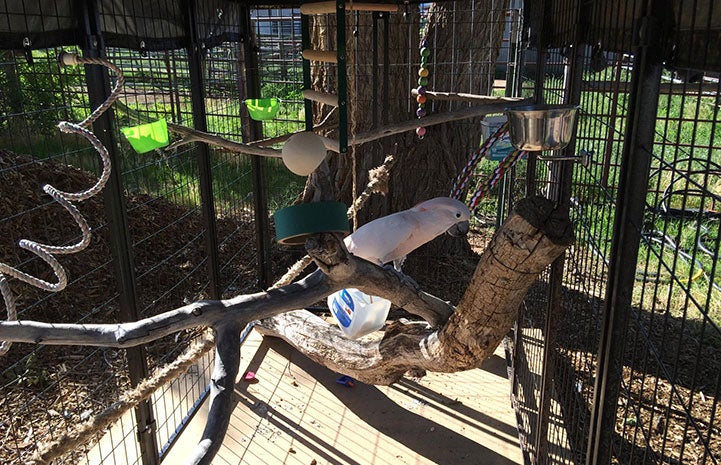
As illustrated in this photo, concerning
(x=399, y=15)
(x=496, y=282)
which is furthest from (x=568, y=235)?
(x=399, y=15)

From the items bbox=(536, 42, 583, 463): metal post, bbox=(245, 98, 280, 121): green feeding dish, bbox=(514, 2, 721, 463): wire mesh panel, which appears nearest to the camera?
bbox=(514, 2, 721, 463): wire mesh panel

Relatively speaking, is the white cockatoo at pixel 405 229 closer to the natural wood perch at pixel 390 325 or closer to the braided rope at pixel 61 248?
the natural wood perch at pixel 390 325

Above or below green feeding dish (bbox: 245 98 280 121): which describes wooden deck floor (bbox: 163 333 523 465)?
below

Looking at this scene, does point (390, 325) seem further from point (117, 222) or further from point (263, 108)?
point (263, 108)

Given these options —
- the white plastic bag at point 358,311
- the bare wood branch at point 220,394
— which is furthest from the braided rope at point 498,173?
the bare wood branch at point 220,394

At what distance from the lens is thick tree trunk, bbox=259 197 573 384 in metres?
1.85

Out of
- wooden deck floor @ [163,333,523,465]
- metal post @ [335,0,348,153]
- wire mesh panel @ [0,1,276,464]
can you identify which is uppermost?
metal post @ [335,0,348,153]

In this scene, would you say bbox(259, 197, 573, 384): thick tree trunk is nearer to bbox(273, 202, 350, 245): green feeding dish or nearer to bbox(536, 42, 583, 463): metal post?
bbox(536, 42, 583, 463): metal post

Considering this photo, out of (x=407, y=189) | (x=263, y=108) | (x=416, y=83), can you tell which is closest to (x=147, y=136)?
(x=263, y=108)

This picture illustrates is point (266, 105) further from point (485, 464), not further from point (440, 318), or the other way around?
point (485, 464)

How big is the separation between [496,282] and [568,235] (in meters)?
0.29

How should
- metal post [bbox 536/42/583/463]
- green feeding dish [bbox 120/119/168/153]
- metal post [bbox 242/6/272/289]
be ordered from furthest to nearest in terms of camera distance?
metal post [bbox 242/6/272/289] → green feeding dish [bbox 120/119/168/153] → metal post [bbox 536/42/583/463]

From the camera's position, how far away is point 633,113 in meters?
1.34

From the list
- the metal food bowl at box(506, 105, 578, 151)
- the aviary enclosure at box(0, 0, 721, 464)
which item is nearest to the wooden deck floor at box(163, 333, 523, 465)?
the aviary enclosure at box(0, 0, 721, 464)
